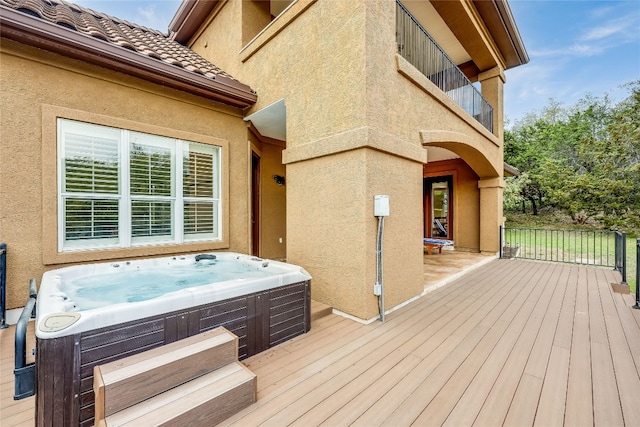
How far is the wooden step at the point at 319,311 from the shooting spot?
3.97 m

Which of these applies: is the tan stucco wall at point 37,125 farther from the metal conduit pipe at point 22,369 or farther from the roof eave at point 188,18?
the roof eave at point 188,18

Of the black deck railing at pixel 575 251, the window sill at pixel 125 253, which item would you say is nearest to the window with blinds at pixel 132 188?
the window sill at pixel 125 253

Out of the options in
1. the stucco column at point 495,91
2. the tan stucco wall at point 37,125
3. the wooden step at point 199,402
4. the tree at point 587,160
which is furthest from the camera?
the tree at point 587,160

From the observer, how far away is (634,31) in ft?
54.1

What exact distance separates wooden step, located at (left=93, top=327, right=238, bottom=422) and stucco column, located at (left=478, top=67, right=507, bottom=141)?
10517 mm

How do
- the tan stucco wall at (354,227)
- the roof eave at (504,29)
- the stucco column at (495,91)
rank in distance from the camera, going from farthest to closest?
the stucco column at (495,91)
the roof eave at (504,29)
the tan stucco wall at (354,227)

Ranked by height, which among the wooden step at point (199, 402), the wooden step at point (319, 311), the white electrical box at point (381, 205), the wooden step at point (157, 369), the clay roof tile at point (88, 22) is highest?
the clay roof tile at point (88, 22)

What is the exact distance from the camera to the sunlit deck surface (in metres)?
2.12

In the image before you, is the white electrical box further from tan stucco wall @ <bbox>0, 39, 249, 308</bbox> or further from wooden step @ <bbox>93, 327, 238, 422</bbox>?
tan stucco wall @ <bbox>0, 39, 249, 308</bbox>

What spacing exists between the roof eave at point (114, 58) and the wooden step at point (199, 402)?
4.70 metres

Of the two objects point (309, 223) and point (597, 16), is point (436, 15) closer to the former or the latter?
point (309, 223)

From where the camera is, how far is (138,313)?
7.54 feet

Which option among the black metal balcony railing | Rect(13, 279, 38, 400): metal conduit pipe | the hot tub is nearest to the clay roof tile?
the hot tub

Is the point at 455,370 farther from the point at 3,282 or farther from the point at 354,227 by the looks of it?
the point at 3,282
